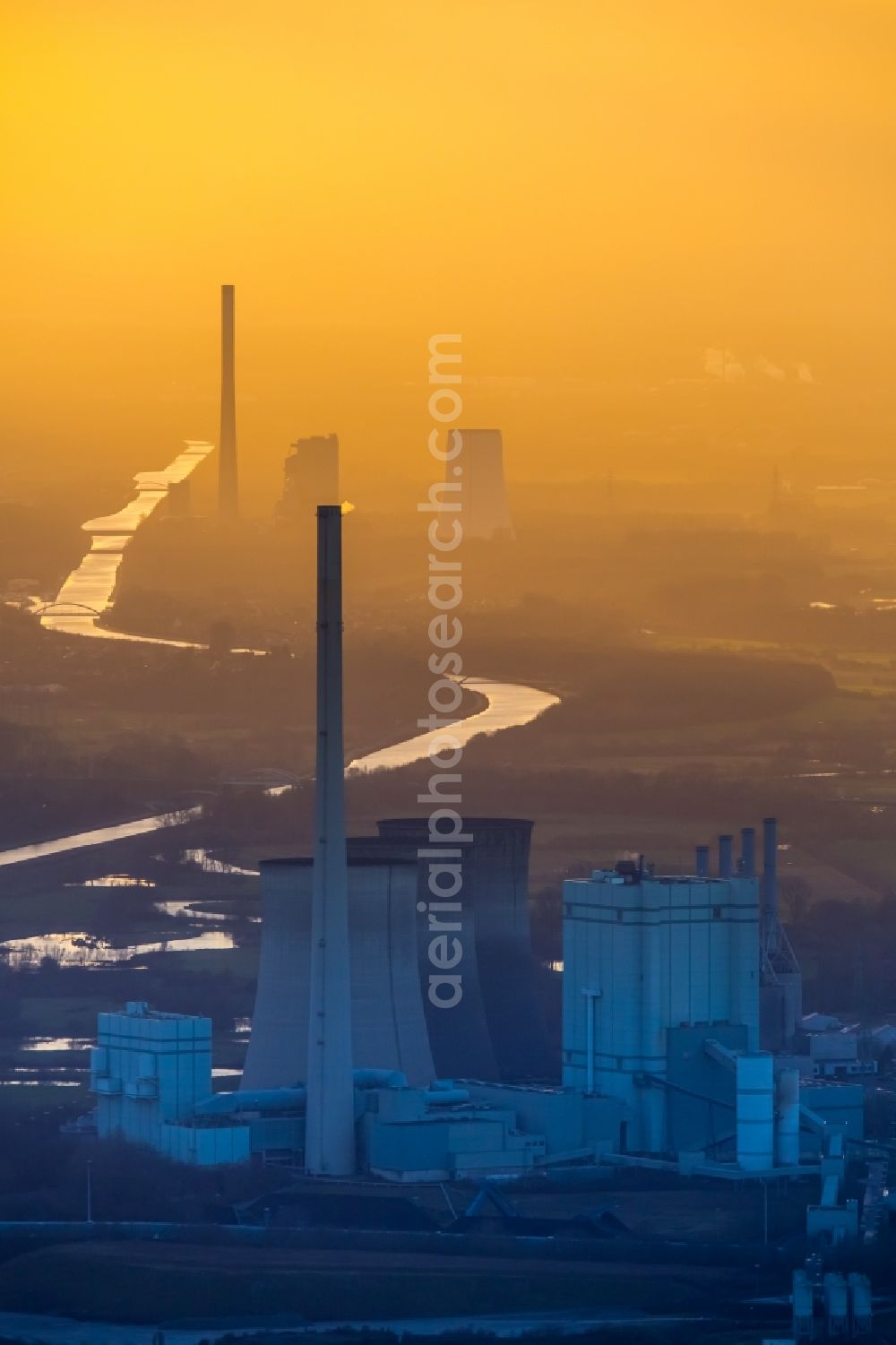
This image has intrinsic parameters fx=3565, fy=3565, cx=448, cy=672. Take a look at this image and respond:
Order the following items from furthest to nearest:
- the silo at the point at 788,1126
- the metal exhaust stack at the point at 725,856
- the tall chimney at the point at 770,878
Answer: the tall chimney at the point at 770,878 < the metal exhaust stack at the point at 725,856 < the silo at the point at 788,1126

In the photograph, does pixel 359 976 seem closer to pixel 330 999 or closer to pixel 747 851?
pixel 330 999

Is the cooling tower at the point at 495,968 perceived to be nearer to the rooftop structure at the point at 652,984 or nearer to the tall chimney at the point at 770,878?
the rooftop structure at the point at 652,984

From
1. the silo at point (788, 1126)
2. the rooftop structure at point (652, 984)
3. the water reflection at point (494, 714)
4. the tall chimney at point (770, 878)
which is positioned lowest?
the silo at point (788, 1126)

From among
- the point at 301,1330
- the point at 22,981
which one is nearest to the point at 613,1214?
the point at 301,1330

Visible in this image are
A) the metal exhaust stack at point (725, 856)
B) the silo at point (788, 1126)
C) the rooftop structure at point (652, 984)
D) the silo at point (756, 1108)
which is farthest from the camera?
the metal exhaust stack at point (725, 856)

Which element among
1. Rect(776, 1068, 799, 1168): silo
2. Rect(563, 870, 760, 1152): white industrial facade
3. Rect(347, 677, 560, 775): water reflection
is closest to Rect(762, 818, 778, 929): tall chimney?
Rect(563, 870, 760, 1152): white industrial facade

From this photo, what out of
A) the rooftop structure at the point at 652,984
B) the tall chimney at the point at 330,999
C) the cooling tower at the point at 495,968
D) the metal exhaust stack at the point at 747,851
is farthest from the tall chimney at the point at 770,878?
the tall chimney at the point at 330,999

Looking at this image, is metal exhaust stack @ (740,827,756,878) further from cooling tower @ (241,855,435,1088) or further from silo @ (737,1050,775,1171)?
silo @ (737,1050,775,1171)
